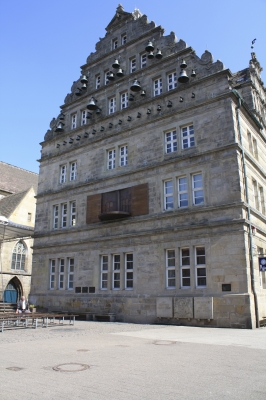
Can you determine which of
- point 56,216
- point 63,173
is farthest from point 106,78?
point 56,216

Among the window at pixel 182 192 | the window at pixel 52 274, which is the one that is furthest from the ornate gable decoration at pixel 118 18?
the window at pixel 52 274

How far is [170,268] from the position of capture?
18312 millimetres

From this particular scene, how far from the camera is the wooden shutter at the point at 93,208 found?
2245 centimetres

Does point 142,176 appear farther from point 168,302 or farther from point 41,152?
point 41,152

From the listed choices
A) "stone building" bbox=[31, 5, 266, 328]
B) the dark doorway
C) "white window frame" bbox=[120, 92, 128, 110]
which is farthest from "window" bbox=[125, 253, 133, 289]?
the dark doorway

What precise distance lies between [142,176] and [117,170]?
2.31 meters

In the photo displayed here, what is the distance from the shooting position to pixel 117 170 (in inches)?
881

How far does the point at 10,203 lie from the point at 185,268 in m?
30.4

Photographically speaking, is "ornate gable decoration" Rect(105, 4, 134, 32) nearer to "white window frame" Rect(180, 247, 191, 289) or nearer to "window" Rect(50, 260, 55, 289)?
"white window frame" Rect(180, 247, 191, 289)

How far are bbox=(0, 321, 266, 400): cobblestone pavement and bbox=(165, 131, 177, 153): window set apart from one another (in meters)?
12.2

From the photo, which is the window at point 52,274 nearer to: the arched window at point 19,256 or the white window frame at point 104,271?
the white window frame at point 104,271

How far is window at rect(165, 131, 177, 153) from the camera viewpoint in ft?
66.4

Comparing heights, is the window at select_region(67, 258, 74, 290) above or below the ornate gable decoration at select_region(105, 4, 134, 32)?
below

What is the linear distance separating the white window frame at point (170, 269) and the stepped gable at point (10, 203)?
87.4ft
